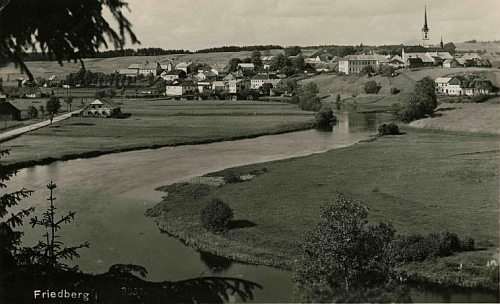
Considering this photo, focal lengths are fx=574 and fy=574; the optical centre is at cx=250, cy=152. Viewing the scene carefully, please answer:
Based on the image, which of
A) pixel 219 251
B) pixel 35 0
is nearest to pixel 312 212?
pixel 219 251

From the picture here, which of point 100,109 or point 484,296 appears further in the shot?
point 100,109

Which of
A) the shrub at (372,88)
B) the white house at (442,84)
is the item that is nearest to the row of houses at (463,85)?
the white house at (442,84)

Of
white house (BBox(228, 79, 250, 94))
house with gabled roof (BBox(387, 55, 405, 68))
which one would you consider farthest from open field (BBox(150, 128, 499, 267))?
house with gabled roof (BBox(387, 55, 405, 68))

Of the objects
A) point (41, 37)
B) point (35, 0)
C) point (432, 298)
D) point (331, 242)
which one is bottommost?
point (432, 298)

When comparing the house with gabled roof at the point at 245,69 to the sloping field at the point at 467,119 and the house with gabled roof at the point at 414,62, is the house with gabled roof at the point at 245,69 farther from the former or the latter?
the sloping field at the point at 467,119

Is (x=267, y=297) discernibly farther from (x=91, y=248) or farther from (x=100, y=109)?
(x=100, y=109)
